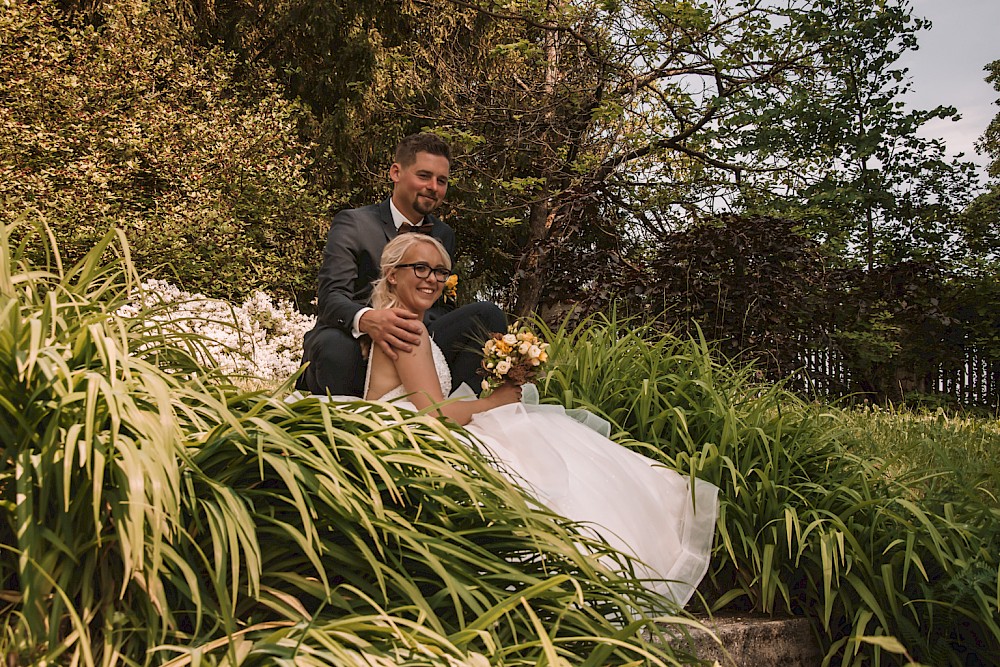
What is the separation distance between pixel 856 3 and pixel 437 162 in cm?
866

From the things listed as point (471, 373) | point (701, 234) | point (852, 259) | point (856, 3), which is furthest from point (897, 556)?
point (856, 3)

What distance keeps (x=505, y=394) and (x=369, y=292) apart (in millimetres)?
1087

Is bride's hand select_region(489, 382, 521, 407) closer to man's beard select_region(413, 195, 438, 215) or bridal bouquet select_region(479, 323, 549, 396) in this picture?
bridal bouquet select_region(479, 323, 549, 396)

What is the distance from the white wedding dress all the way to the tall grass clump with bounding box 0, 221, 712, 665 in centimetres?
43

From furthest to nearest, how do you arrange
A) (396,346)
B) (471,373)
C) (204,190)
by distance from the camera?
(204,190) → (471,373) → (396,346)

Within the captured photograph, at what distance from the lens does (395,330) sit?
291 centimetres

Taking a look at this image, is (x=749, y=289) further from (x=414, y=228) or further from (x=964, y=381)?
(x=964, y=381)

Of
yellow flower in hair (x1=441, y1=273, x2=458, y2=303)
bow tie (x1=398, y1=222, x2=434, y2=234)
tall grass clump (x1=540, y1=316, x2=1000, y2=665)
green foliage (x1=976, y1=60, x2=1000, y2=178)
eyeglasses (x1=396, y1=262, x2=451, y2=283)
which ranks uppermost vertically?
green foliage (x1=976, y1=60, x2=1000, y2=178)

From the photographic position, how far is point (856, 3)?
1029 centimetres

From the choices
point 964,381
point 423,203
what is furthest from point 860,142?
point 423,203

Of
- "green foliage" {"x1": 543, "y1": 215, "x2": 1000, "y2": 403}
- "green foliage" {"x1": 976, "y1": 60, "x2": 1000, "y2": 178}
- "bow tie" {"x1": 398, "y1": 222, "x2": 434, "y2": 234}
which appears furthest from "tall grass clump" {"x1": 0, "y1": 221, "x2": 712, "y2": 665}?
"green foliage" {"x1": 976, "y1": 60, "x2": 1000, "y2": 178}

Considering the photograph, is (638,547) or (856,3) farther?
(856,3)

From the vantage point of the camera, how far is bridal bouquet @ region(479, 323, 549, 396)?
290cm

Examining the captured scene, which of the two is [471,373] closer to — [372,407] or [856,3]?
[372,407]
